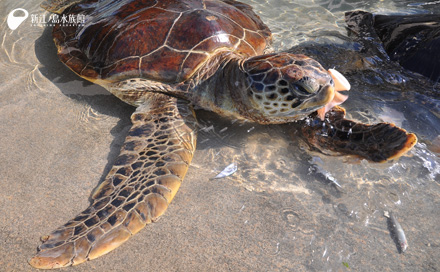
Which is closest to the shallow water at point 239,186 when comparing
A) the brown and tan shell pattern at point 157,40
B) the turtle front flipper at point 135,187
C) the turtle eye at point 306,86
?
the turtle front flipper at point 135,187

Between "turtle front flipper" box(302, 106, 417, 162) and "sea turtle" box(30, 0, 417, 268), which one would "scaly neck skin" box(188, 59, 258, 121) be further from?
"turtle front flipper" box(302, 106, 417, 162)

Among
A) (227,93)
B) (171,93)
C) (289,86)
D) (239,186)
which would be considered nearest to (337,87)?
(289,86)

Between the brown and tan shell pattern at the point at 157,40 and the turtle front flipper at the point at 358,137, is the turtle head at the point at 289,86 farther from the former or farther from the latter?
the brown and tan shell pattern at the point at 157,40

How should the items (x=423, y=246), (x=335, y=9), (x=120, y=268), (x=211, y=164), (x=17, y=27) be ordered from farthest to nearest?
(x=335, y=9) → (x=17, y=27) → (x=211, y=164) → (x=423, y=246) → (x=120, y=268)

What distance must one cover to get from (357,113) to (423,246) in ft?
4.48

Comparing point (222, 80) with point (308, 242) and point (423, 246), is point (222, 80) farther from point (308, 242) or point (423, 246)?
point (423, 246)

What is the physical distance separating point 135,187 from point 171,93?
39.9 inches

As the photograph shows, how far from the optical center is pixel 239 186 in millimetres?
2359

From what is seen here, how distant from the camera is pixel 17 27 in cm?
404

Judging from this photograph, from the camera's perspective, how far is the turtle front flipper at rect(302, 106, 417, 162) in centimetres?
236

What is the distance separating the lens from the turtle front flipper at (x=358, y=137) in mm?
2363

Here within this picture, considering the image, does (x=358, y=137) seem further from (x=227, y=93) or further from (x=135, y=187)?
(x=135, y=187)

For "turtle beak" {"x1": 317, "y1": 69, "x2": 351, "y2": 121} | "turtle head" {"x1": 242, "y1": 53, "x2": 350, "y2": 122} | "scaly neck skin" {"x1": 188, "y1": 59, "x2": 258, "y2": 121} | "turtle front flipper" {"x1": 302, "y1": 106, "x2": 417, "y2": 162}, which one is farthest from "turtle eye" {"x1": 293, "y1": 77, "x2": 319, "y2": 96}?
"turtle front flipper" {"x1": 302, "y1": 106, "x2": 417, "y2": 162}

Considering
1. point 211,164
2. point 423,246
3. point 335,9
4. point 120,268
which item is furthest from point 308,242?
point 335,9
